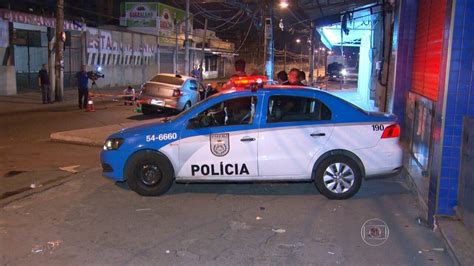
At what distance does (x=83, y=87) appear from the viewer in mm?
20031

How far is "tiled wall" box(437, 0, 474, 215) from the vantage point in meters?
5.36

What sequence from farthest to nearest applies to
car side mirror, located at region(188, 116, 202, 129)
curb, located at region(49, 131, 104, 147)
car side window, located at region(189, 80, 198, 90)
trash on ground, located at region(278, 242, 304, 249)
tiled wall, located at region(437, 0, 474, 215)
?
car side window, located at region(189, 80, 198, 90), curb, located at region(49, 131, 104, 147), car side mirror, located at region(188, 116, 202, 129), tiled wall, located at region(437, 0, 474, 215), trash on ground, located at region(278, 242, 304, 249)

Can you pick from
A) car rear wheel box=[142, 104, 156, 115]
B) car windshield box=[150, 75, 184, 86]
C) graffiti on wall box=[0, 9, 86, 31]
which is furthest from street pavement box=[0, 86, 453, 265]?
graffiti on wall box=[0, 9, 86, 31]

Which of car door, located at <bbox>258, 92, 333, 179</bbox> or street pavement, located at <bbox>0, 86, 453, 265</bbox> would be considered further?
car door, located at <bbox>258, 92, 333, 179</bbox>

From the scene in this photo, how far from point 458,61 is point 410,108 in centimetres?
447

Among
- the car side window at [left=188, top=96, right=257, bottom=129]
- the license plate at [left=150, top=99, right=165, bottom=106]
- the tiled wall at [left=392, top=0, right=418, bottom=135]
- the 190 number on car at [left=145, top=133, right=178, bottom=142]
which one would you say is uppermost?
the tiled wall at [left=392, top=0, right=418, bottom=135]

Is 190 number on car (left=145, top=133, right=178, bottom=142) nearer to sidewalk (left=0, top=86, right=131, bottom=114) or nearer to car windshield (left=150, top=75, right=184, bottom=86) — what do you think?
car windshield (left=150, top=75, right=184, bottom=86)

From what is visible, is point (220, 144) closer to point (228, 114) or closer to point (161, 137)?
point (228, 114)

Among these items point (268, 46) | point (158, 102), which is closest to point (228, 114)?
point (158, 102)

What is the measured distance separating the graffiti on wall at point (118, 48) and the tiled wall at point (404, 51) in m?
24.1

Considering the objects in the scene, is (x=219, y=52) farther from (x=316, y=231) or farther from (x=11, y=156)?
(x=316, y=231)

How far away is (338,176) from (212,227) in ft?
6.81

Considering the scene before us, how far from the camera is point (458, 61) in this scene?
213 inches

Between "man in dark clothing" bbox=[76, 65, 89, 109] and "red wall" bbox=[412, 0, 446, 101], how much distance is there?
1364 centimetres
